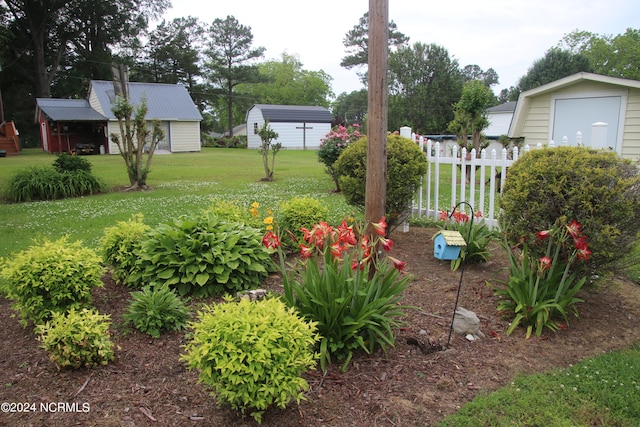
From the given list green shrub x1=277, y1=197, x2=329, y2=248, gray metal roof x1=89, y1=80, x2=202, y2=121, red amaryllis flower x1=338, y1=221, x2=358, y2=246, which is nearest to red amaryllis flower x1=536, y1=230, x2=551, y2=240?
red amaryllis flower x1=338, y1=221, x2=358, y2=246

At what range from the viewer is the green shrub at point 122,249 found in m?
4.32

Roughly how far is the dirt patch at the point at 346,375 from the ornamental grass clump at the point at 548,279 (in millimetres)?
134

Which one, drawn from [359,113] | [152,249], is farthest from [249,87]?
[152,249]

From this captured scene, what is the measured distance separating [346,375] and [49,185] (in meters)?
10.3

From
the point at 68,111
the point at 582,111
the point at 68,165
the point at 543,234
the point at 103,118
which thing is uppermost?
the point at 68,111

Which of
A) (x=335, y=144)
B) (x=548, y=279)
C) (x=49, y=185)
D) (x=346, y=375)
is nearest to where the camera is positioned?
(x=346, y=375)

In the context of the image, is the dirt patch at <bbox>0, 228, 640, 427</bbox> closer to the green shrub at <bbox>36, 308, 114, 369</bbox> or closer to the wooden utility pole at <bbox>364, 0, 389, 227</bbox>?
the green shrub at <bbox>36, 308, 114, 369</bbox>

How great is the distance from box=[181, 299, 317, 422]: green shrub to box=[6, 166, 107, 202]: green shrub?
33.2 ft

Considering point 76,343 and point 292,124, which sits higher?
point 292,124

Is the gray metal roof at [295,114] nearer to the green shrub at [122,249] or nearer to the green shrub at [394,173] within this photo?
the green shrub at [394,173]

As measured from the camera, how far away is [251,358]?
224cm

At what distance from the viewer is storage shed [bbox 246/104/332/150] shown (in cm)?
3788

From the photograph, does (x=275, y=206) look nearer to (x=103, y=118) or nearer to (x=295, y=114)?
(x=103, y=118)

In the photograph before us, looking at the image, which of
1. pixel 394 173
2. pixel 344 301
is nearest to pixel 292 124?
pixel 394 173
